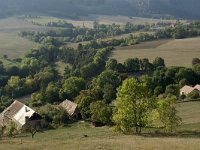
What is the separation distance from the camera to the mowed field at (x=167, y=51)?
15076cm

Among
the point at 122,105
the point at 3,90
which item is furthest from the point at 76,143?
the point at 3,90

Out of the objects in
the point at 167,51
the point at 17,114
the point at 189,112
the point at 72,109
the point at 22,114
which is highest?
the point at 167,51

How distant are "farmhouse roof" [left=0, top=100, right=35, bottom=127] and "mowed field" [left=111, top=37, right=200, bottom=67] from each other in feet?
209

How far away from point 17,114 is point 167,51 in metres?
87.8

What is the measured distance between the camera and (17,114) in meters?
90.5

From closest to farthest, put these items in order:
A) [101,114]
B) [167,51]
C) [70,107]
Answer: [101,114]
[70,107]
[167,51]

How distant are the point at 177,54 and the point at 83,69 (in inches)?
1607

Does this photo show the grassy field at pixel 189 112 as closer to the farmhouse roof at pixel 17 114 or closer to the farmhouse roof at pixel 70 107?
the farmhouse roof at pixel 70 107

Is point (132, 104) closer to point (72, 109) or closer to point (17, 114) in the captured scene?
point (72, 109)

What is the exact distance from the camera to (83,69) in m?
138

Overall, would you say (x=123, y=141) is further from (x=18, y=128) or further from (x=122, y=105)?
(x=18, y=128)

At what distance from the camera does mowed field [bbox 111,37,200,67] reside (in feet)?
495

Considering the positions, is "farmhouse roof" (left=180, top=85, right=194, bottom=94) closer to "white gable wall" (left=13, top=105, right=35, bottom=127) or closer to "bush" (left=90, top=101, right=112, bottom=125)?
"bush" (left=90, top=101, right=112, bottom=125)

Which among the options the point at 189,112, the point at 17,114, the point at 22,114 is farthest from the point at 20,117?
the point at 189,112
